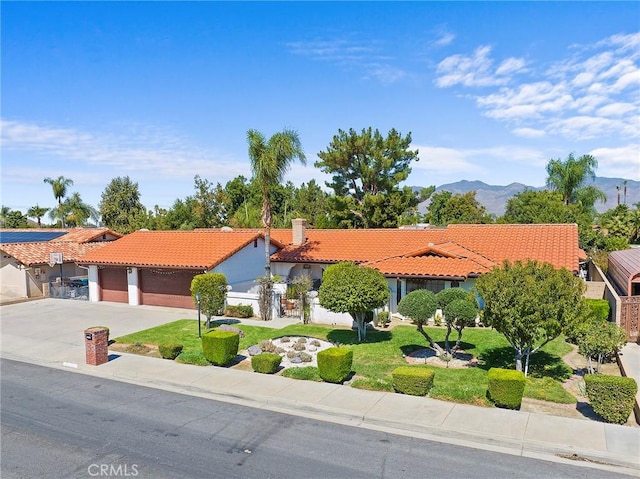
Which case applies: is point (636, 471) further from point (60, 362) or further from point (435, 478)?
point (60, 362)

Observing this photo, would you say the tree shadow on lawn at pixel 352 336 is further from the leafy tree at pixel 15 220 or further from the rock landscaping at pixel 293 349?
the leafy tree at pixel 15 220

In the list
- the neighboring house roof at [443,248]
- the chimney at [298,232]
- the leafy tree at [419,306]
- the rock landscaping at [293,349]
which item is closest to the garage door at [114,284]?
the neighboring house roof at [443,248]

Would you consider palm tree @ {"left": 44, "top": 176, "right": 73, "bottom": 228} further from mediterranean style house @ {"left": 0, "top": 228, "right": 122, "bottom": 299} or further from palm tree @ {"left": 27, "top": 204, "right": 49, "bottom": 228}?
mediterranean style house @ {"left": 0, "top": 228, "right": 122, "bottom": 299}

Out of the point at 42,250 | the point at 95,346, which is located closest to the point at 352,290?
the point at 95,346

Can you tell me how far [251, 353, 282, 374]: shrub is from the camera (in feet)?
48.0

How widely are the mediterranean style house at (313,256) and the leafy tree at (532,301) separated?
804 centimetres

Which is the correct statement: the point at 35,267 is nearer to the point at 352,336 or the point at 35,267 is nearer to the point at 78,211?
the point at 352,336

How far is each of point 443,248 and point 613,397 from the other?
48.3 ft

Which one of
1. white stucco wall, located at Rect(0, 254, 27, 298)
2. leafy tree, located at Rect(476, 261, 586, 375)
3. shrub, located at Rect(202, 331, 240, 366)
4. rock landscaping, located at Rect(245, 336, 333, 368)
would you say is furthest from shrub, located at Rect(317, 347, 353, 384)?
white stucco wall, located at Rect(0, 254, 27, 298)

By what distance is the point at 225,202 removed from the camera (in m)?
56.2

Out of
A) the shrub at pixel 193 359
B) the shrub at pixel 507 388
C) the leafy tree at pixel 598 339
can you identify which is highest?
the leafy tree at pixel 598 339

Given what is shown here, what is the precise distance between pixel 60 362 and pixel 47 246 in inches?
792

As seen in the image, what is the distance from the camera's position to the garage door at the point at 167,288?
86.6 ft

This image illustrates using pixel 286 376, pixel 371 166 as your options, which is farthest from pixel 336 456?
pixel 371 166
